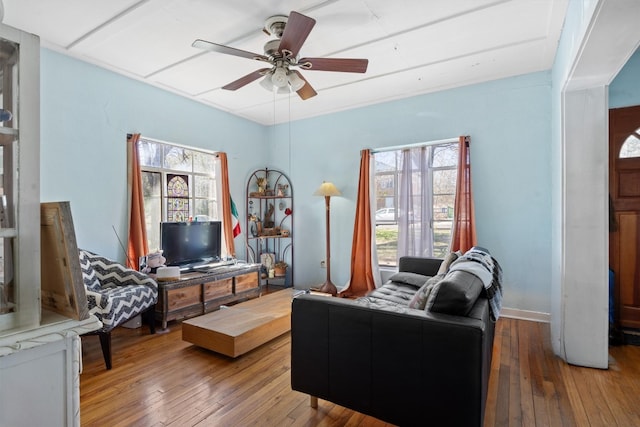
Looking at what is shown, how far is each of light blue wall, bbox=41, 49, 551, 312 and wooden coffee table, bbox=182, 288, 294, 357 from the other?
1.43 metres

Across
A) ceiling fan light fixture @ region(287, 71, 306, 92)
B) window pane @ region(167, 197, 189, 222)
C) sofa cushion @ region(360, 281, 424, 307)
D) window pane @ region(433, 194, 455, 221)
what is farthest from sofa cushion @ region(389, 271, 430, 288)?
window pane @ region(167, 197, 189, 222)

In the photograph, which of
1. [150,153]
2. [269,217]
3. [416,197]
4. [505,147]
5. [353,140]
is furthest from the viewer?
[269,217]

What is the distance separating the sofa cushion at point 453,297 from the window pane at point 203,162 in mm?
3772

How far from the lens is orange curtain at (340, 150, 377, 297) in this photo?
4.38 meters

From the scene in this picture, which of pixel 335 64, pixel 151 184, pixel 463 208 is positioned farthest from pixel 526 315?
pixel 151 184

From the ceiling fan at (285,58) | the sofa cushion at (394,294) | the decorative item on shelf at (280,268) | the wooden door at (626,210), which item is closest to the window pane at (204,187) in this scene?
the decorative item on shelf at (280,268)

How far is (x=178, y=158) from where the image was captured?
4211 millimetres

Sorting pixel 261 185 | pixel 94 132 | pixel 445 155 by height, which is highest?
pixel 94 132

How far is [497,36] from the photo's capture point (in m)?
2.76

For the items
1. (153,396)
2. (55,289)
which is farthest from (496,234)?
(55,289)

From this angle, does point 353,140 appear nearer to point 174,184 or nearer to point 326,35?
point 326,35

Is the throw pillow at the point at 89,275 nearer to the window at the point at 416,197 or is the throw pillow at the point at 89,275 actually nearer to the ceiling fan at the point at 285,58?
the ceiling fan at the point at 285,58

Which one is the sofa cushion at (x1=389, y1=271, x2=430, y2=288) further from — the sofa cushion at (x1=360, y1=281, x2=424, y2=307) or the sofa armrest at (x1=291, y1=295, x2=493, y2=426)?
the sofa armrest at (x1=291, y1=295, x2=493, y2=426)

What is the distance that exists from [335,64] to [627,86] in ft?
9.11
